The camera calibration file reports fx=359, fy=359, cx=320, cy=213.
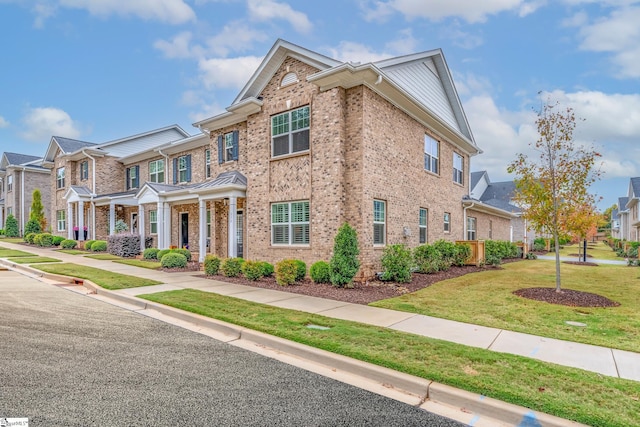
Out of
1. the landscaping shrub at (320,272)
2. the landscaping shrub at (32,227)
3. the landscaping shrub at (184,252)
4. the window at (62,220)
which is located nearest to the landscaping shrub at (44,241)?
the window at (62,220)

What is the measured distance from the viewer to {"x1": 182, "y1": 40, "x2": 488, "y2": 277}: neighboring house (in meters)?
11.8

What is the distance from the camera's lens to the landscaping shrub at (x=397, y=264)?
38.2ft

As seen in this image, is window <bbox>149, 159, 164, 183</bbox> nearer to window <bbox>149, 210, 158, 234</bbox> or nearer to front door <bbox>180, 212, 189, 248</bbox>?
window <bbox>149, 210, 158, 234</bbox>

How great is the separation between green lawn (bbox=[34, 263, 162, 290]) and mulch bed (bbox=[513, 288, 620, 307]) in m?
10.9

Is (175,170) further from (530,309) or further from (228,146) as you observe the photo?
(530,309)

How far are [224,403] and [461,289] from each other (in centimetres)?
878

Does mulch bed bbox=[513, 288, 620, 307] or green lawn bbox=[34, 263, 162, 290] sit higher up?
green lawn bbox=[34, 263, 162, 290]

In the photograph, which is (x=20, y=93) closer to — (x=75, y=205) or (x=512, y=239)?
(x=75, y=205)

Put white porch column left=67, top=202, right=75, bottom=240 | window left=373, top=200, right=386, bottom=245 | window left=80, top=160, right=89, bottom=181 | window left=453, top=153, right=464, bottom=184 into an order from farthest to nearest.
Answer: white porch column left=67, top=202, right=75, bottom=240, window left=80, top=160, right=89, bottom=181, window left=453, top=153, right=464, bottom=184, window left=373, top=200, right=386, bottom=245

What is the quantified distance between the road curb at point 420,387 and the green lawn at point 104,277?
5306 mm

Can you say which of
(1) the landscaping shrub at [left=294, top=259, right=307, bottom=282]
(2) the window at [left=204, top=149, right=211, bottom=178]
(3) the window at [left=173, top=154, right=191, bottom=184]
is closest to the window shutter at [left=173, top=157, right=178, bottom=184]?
(3) the window at [left=173, top=154, right=191, bottom=184]

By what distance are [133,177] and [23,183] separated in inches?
741

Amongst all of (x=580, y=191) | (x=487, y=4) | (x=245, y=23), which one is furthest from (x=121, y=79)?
(x=580, y=191)

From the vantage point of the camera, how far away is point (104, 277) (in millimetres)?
11875
